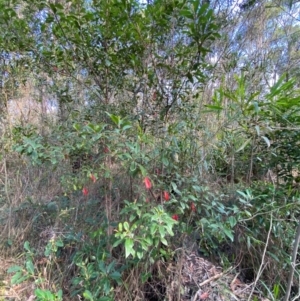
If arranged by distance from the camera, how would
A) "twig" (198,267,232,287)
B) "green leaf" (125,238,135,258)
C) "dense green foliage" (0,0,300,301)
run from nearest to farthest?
"green leaf" (125,238,135,258) < "dense green foliage" (0,0,300,301) < "twig" (198,267,232,287)

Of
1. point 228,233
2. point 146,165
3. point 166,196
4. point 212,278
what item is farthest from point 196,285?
point 146,165

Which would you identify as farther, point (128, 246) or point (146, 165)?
point (146, 165)

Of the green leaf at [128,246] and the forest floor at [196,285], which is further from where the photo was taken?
the forest floor at [196,285]

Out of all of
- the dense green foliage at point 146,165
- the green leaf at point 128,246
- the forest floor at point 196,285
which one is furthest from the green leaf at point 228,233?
the green leaf at point 128,246

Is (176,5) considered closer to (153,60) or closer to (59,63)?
(153,60)

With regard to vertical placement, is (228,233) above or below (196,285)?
above

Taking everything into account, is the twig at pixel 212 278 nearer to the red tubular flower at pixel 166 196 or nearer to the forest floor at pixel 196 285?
the forest floor at pixel 196 285

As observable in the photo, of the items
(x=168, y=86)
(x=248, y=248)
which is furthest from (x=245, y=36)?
(x=248, y=248)

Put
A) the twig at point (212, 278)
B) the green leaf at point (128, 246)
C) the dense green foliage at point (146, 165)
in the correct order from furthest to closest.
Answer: the twig at point (212, 278) → the dense green foliage at point (146, 165) → the green leaf at point (128, 246)

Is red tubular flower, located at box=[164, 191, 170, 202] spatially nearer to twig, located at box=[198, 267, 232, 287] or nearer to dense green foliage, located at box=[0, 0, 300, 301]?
dense green foliage, located at box=[0, 0, 300, 301]

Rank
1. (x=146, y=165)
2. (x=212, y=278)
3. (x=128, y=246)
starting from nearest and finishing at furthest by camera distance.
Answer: (x=128, y=246), (x=146, y=165), (x=212, y=278)

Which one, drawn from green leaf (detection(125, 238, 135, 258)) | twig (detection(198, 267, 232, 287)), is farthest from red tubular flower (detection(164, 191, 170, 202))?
twig (detection(198, 267, 232, 287))

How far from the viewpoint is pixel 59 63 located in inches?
62.2

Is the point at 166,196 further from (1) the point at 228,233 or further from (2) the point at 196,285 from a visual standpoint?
(2) the point at 196,285
